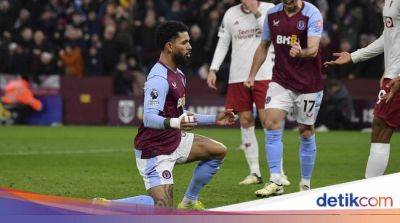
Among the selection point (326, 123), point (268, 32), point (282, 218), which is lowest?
point (326, 123)

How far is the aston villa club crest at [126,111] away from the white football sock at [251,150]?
13425mm

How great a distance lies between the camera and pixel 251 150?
13539mm

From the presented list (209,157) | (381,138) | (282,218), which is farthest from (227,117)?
(282,218)

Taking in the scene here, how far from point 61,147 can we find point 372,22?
31.4 ft

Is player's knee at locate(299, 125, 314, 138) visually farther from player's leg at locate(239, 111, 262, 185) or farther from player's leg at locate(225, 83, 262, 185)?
player's leg at locate(225, 83, 262, 185)

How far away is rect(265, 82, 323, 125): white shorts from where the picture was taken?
11812 mm

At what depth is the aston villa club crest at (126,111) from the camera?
27016mm

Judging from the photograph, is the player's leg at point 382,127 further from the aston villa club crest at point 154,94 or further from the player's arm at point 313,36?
the aston villa club crest at point 154,94

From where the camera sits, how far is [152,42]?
27.5 m

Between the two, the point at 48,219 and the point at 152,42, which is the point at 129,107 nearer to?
the point at 152,42

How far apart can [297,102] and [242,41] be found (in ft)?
7.57

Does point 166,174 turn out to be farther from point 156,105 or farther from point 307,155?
point 307,155

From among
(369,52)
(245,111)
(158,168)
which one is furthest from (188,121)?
(245,111)

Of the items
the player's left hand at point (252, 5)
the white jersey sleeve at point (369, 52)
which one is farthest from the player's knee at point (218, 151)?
the player's left hand at point (252, 5)
